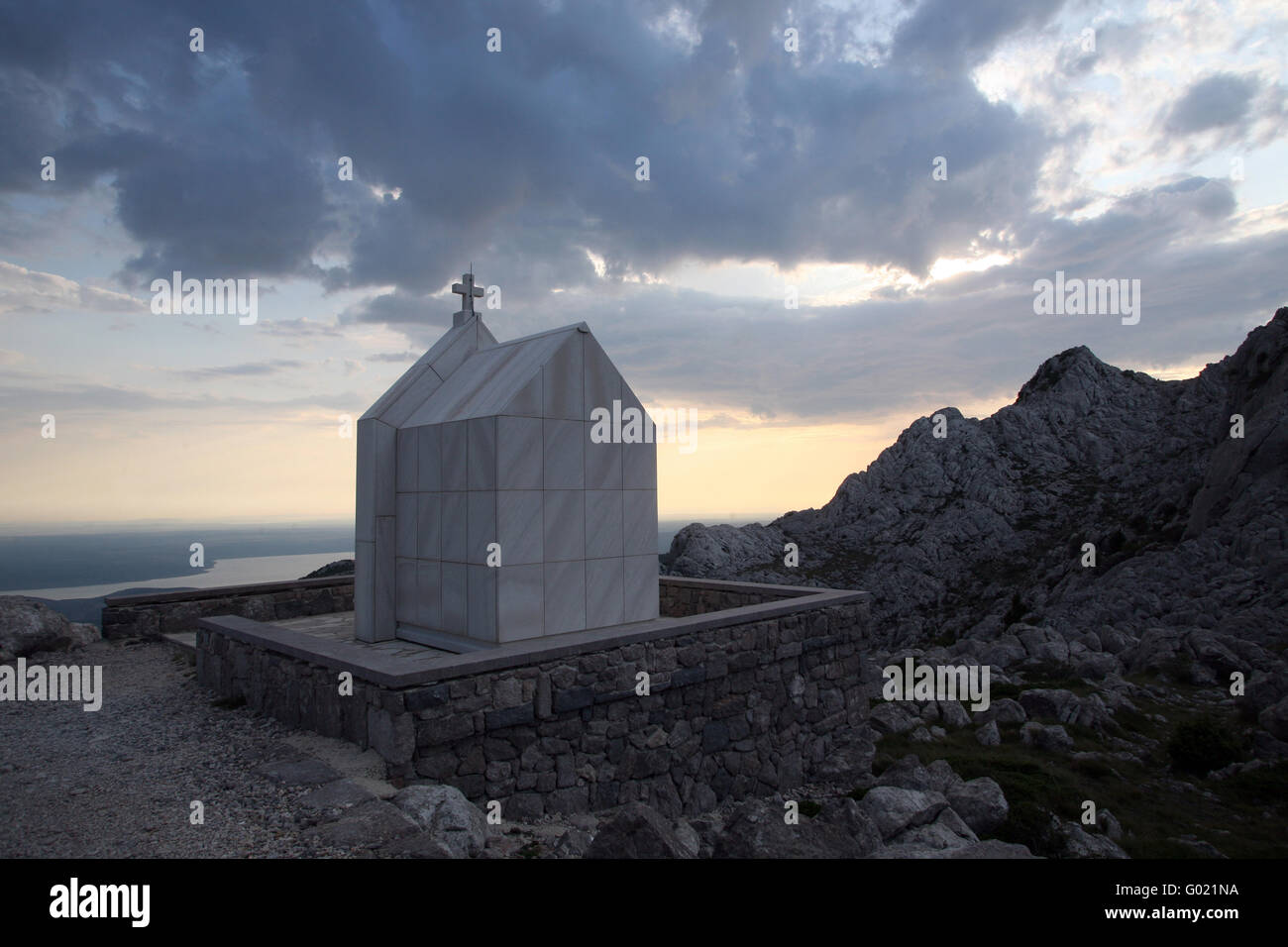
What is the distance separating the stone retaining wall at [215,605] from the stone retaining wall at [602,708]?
12.3 ft

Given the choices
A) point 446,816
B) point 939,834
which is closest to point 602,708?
point 446,816

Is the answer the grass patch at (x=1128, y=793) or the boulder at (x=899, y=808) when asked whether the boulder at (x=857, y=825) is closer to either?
the boulder at (x=899, y=808)

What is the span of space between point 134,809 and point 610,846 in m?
4.13

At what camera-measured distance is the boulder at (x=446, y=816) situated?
5500 mm

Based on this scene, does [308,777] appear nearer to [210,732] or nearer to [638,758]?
[210,732]

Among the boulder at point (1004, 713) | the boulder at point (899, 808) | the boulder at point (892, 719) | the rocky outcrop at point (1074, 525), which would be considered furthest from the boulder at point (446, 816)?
the rocky outcrop at point (1074, 525)

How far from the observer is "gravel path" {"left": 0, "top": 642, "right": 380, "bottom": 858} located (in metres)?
5.29

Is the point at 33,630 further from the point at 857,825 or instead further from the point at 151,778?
the point at 857,825

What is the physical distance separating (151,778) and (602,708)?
455cm

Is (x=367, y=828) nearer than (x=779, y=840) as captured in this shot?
Yes

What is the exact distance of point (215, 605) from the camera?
14.1m
